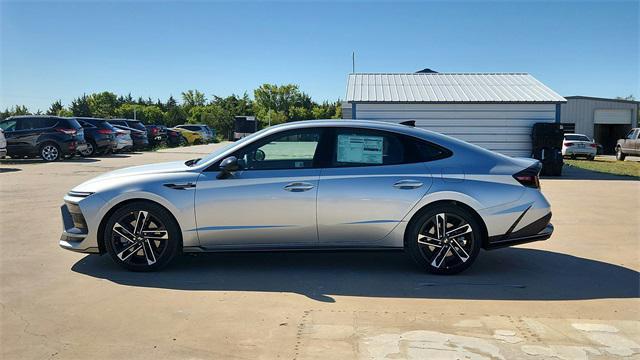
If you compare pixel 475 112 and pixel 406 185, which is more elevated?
pixel 475 112

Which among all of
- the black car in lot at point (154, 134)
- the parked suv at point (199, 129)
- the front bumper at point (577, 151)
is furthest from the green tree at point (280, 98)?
the front bumper at point (577, 151)

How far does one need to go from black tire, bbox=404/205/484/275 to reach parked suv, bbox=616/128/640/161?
80.7 feet

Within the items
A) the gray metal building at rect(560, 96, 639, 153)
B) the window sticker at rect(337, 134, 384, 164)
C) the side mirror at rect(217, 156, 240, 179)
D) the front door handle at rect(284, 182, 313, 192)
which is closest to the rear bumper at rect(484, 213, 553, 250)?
the window sticker at rect(337, 134, 384, 164)

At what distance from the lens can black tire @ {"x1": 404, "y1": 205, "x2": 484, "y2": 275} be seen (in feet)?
17.9

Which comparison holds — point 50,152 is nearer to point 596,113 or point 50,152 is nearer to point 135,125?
point 135,125

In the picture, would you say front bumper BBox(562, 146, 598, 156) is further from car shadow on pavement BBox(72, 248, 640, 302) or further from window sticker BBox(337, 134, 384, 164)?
window sticker BBox(337, 134, 384, 164)

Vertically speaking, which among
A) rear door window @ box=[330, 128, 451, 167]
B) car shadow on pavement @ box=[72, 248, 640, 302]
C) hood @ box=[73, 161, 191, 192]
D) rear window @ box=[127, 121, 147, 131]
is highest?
rear window @ box=[127, 121, 147, 131]

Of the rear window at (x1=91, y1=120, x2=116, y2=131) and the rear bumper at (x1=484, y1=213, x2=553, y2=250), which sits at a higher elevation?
the rear window at (x1=91, y1=120, x2=116, y2=131)

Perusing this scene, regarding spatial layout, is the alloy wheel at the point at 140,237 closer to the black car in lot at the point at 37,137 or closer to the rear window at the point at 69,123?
the black car in lot at the point at 37,137

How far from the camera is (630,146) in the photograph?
26.8 m

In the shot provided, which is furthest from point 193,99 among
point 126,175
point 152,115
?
point 126,175

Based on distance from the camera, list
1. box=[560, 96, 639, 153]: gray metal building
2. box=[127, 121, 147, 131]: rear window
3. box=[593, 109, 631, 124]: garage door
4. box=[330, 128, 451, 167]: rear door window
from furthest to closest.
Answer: box=[593, 109, 631, 124]: garage door → box=[560, 96, 639, 153]: gray metal building → box=[127, 121, 147, 131]: rear window → box=[330, 128, 451, 167]: rear door window

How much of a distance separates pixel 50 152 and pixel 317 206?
56.9 ft

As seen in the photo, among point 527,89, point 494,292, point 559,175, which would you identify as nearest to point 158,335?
point 494,292
